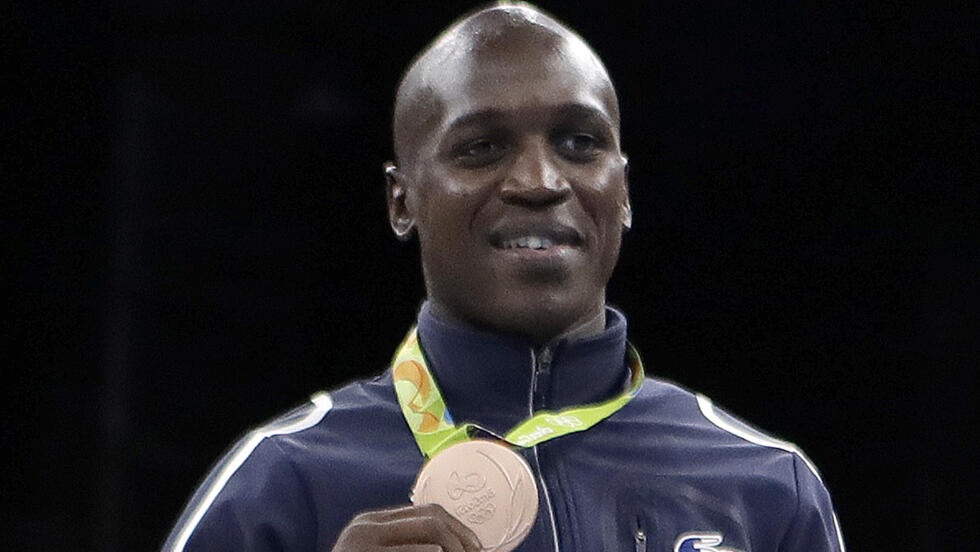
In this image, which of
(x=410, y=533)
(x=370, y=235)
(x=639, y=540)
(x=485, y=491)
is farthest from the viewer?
(x=370, y=235)

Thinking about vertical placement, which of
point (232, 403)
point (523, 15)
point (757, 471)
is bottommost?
point (232, 403)

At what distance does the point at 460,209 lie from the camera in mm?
2305

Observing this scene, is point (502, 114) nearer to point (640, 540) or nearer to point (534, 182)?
point (534, 182)

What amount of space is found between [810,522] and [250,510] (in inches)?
26.8

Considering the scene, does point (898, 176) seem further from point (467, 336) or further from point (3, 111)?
point (467, 336)

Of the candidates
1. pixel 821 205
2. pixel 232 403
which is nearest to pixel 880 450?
pixel 821 205

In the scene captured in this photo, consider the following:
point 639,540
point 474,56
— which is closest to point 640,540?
point 639,540

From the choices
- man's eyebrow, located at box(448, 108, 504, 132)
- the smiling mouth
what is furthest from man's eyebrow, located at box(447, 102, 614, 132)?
the smiling mouth

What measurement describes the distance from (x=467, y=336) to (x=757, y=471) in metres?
0.39

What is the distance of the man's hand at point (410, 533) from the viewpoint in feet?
6.49

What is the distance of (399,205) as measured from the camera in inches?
98.7

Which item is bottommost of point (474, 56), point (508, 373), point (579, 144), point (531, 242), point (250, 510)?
point (250, 510)

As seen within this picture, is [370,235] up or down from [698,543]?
up

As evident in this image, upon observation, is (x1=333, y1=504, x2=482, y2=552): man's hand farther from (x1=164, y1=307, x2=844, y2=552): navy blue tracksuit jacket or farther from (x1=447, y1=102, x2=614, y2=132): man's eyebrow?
(x1=447, y1=102, x2=614, y2=132): man's eyebrow
